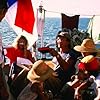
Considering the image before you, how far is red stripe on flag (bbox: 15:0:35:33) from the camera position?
599 cm

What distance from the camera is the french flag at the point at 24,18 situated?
236 inches

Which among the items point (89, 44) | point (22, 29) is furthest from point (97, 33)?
point (89, 44)

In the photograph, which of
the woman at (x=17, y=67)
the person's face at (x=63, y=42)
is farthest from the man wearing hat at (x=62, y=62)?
the woman at (x=17, y=67)

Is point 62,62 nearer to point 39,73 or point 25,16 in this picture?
point 39,73

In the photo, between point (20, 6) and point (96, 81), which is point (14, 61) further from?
point (96, 81)

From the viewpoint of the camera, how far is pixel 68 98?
454cm

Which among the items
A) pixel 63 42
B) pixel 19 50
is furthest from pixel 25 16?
pixel 63 42

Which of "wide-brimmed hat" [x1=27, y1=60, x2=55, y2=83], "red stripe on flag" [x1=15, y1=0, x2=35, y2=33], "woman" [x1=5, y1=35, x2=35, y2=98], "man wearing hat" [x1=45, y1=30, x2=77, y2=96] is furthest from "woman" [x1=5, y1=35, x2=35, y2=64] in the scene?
"wide-brimmed hat" [x1=27, y1=60, x2=55, y2=83]

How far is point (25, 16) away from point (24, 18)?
7cm

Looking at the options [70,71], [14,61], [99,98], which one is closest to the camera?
[99,98]

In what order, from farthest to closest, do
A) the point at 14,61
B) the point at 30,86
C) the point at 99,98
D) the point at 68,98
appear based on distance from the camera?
the point at 14,61
the point at 68,98
the point at 30,86
the point at 99,98

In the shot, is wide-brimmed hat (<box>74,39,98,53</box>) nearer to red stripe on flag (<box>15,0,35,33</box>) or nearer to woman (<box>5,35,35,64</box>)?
woman (<box>5,35,35,64</box>)

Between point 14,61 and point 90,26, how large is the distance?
4.03 meters

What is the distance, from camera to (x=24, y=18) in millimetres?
5980
